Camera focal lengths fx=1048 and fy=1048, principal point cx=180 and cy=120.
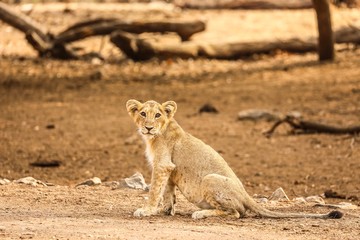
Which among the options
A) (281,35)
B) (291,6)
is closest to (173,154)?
(281,35)

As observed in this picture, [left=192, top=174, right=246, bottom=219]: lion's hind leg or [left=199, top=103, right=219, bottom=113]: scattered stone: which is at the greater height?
[left=192, top=174, right=246, bottom=219]: lion's hind leg

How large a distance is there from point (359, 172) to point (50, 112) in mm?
6124

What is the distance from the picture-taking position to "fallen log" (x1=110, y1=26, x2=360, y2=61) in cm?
2105

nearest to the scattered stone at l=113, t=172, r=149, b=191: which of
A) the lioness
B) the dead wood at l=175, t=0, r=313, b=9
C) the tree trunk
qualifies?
the lioness

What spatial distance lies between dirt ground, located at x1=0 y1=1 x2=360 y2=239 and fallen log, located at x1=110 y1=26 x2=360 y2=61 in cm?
21

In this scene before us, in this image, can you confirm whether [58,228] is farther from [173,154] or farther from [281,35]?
[281,35]

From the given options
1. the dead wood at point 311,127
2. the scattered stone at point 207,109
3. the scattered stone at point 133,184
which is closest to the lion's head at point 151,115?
the scattered stone at point 133,184

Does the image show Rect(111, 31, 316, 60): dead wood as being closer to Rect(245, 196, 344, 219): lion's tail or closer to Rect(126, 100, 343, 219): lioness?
Rect(126, 100, 343, 219): lioness

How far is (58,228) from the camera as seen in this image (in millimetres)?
7520

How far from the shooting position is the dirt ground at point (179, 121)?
7.94 metres

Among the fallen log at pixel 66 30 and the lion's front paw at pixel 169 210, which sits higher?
the lion's front paw at pixel 169 210

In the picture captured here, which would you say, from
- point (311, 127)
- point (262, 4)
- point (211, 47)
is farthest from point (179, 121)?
point (262, 4)

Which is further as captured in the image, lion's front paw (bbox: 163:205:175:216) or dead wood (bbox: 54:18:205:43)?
dead wood (bbox: 54:18:205:43)

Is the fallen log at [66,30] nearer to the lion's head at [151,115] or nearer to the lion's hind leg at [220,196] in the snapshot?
the lion's head at [151,115]
